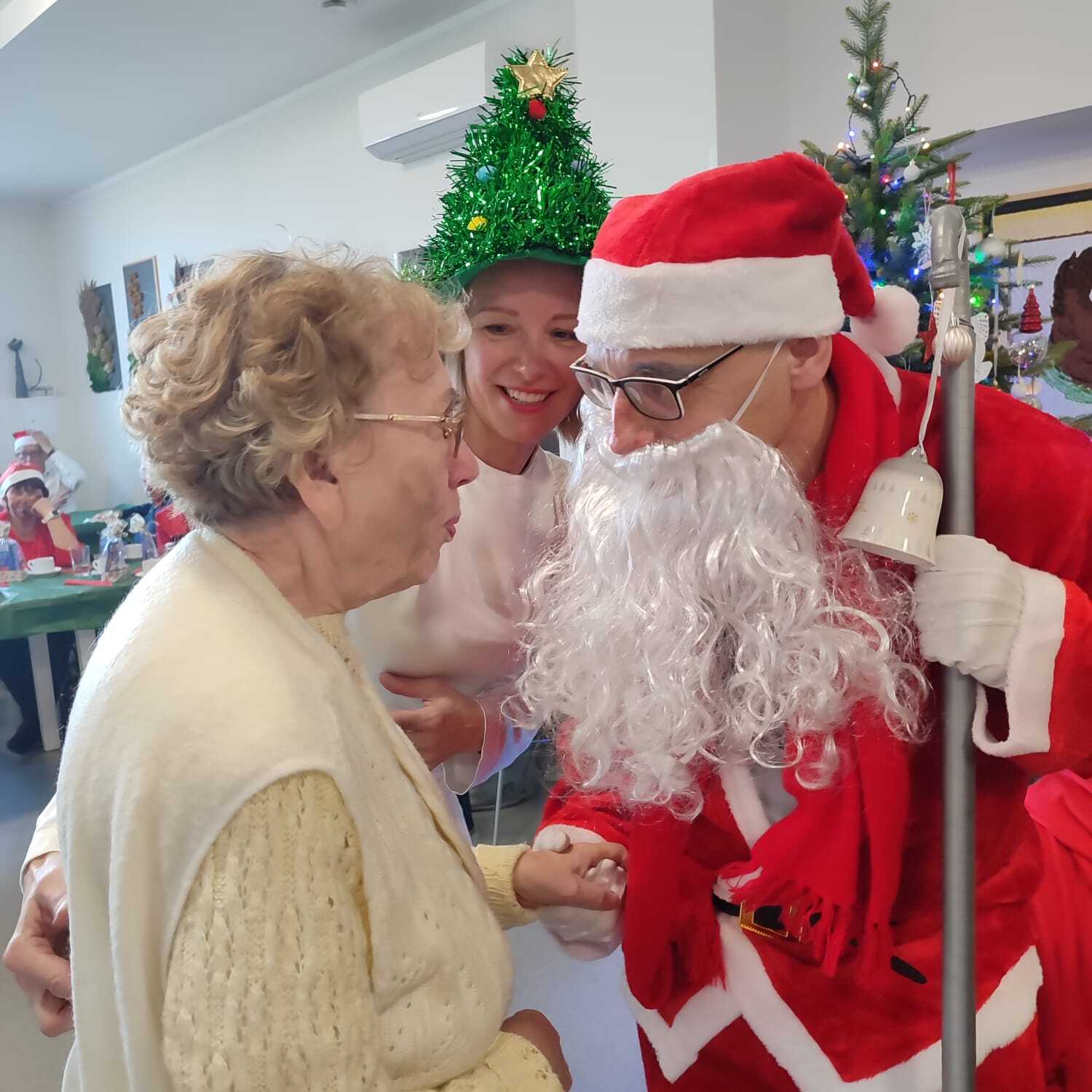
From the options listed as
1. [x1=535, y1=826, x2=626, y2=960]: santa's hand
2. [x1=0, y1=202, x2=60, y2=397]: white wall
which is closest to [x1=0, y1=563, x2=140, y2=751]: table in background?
[x1=535, y1=826, x2=626, y2=960]: santa's hand

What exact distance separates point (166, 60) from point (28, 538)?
2686 mm

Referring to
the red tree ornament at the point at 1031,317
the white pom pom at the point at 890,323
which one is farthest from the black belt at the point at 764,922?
the red tree ornament at the point at 1031,317

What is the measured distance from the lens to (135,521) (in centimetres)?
495

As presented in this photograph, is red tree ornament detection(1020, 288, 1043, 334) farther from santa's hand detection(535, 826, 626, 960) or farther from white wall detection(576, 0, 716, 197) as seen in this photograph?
santa's hand detection(535, 826, 626, 960)

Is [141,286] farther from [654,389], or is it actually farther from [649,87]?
[654,389]

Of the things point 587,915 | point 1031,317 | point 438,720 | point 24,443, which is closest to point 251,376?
point 438,720

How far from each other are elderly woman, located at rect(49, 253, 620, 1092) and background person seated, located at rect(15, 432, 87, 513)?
16.6 feet

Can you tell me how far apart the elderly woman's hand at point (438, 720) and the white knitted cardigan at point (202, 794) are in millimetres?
511

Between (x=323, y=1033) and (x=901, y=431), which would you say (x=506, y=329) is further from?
(x=323, y=1033)

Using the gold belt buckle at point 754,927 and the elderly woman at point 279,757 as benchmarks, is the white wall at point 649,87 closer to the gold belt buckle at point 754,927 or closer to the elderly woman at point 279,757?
the elderly woman at point 279,757

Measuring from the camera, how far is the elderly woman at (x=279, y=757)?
0.80 meters

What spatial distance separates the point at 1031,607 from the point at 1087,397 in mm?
2370

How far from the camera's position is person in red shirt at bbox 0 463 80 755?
4.86m

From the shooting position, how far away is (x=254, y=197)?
237 inches
